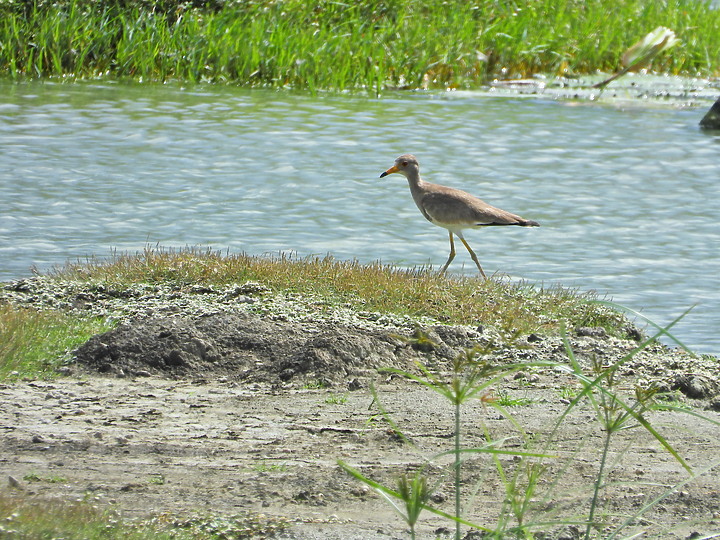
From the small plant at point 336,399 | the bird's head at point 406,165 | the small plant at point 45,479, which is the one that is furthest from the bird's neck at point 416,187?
the small plant at point 45,479

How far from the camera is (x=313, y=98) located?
75.4ft

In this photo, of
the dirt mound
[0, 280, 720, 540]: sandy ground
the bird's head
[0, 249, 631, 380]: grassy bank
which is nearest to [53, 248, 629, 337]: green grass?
[0, 249, 631, 380]: grassy bank

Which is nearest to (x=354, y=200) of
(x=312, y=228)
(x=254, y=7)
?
(x=312, y=228)

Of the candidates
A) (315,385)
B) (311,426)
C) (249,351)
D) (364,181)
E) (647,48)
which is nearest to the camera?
(311,426)

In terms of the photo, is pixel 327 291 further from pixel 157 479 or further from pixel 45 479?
pixel 45 479

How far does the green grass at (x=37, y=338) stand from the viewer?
7.62 m

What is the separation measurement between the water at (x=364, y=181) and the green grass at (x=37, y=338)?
7.95 feet

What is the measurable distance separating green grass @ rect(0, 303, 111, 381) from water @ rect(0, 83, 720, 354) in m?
2.42

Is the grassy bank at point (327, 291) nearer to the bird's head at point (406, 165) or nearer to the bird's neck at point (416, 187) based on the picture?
the bird's neck at point (416, 187)

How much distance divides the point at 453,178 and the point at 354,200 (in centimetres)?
212

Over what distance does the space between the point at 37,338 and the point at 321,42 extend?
17.1 m

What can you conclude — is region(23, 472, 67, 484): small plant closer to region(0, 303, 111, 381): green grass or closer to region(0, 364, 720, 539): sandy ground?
region(0, 364, 720, 539): sandy ground

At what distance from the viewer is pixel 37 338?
8.15 meters

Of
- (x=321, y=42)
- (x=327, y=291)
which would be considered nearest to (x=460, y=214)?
(x=327, y=291)
